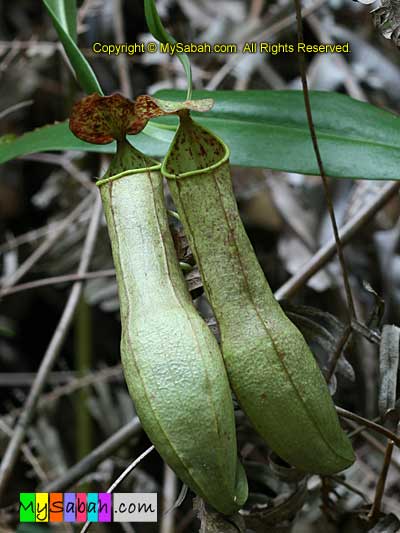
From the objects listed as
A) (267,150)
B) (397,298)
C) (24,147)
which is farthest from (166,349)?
(397,298)


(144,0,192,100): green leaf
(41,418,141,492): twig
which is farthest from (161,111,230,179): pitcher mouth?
(41,418,141,492): twig

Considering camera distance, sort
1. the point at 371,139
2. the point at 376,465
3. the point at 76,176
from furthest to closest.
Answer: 1. the point at 76,176
2. the point at 376,465
3. the point at 371,139

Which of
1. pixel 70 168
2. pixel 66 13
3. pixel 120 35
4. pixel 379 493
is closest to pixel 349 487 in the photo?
pixel 379 493

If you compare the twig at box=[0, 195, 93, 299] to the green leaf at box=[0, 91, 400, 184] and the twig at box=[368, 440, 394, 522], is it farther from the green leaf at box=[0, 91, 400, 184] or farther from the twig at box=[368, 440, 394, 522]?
the twig at box=[368, 440, 394, 522]

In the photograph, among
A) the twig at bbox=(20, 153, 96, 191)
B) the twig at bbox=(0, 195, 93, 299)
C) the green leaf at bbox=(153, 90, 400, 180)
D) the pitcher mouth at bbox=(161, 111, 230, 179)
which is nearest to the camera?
the pitcher mouth at bbox=(161, 111, 230, 179)

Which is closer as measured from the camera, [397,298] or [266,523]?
[266,523]

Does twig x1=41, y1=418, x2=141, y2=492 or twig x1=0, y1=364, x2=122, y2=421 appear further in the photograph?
twig x1=0, y1=364, x2=122, y2=421

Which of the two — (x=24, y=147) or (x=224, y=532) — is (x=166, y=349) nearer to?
(x=224, y=532)
